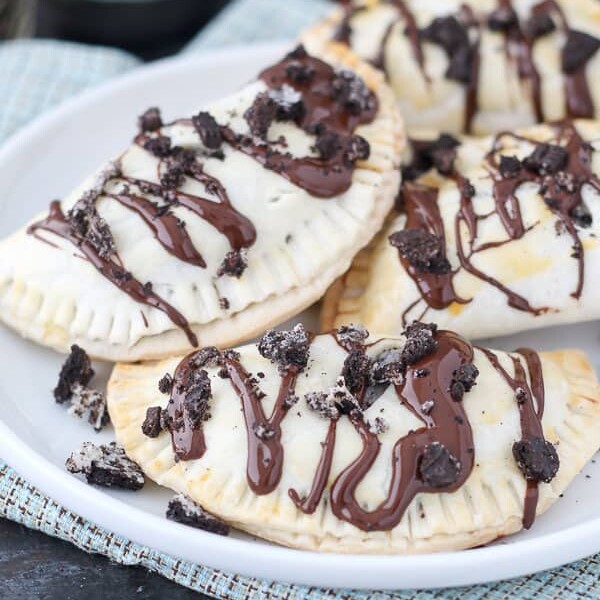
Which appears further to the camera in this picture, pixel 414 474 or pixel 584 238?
pixel 584 238

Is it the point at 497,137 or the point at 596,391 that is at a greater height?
the point at 497,137

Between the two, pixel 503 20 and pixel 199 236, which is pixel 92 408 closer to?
pixel 199 236

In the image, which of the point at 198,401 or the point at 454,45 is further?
the point at 454,45

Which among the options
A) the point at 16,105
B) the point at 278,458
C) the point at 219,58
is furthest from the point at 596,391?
the point at 16,105

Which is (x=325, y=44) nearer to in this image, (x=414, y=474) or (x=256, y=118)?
(x=256, y=118)

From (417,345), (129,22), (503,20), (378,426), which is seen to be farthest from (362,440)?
(129,22)

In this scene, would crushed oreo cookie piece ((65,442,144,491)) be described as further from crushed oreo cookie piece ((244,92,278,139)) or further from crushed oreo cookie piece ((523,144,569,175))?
crushed oreo cookie piece ((523,144,569,175))

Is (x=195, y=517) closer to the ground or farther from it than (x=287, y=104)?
closer to the ground
